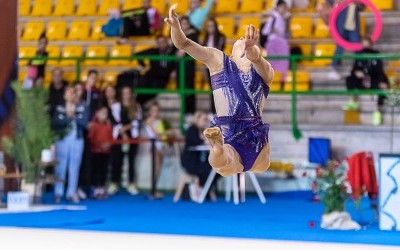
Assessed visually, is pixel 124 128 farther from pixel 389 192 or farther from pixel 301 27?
pixel 389 192

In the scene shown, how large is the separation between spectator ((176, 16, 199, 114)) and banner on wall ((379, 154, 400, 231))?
13.9 ft

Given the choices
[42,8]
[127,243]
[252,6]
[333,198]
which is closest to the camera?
[127,243]

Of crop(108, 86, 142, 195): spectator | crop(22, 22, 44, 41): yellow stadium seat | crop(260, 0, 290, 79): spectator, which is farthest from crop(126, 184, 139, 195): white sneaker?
crop(22, 22, 44, 41): yellow stadium seat

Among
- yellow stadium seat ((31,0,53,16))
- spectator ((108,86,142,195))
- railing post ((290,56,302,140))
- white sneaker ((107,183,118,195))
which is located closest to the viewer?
railing post ((290,56,302,140))

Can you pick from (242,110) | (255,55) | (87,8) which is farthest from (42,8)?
(255,55)

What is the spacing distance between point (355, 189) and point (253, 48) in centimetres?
578

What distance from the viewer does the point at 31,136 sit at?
14.0m

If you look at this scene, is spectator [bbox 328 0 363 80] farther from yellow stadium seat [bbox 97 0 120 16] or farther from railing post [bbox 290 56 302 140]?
yellow stadium seat [bbox 97 0 120 16]

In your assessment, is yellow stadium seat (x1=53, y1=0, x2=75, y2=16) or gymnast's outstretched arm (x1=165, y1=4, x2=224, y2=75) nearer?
gymnast's outstretched arm (x1=165, y1=4, x2=224, y2=75)

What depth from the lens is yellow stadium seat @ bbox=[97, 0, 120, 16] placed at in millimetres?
18406

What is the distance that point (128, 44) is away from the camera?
1766cm

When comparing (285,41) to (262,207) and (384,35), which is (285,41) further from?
(262,207)

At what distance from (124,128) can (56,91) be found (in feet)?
3.74

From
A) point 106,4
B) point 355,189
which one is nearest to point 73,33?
point 106,4
